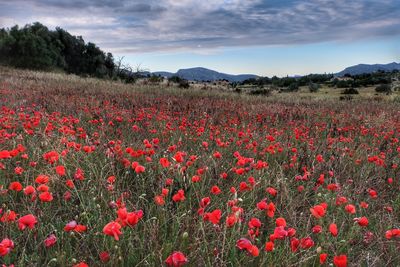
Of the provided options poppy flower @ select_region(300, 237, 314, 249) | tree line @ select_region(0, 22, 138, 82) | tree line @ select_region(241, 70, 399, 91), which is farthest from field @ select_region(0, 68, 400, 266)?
tree line @ select_region(241, 70, 399, 91)

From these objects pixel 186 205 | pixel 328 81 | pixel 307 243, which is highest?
pixel 328 81

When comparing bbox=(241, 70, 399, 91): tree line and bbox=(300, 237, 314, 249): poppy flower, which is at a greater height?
bbox=(241, 70, 399, 91): tree line

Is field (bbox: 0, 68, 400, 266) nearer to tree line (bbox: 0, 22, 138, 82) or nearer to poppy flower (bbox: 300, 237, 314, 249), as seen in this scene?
poppy flower (bbox: 300, 237, 314, 249)

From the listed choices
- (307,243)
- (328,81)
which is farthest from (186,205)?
(328,81)

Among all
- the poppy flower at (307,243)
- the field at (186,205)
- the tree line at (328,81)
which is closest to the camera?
the poppy flower at (307,243)

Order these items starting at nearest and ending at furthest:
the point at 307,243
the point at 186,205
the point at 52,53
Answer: the point at 307,243 < the point at 186,205 < the point at 52,53

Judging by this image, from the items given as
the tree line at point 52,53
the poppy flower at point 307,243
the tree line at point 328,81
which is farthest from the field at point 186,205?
the tree line at point 328,81

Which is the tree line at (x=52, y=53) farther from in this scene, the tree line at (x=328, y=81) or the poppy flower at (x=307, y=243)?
the poppy flower at (x=307, y=243)

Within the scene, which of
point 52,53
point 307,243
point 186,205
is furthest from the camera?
point 52,53

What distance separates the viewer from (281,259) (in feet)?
7.74

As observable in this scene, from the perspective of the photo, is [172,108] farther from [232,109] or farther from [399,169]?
[399,169]

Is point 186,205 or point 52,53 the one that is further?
point 52,53

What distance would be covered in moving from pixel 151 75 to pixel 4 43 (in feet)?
79.3

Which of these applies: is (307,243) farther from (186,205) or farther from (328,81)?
(328,81)
